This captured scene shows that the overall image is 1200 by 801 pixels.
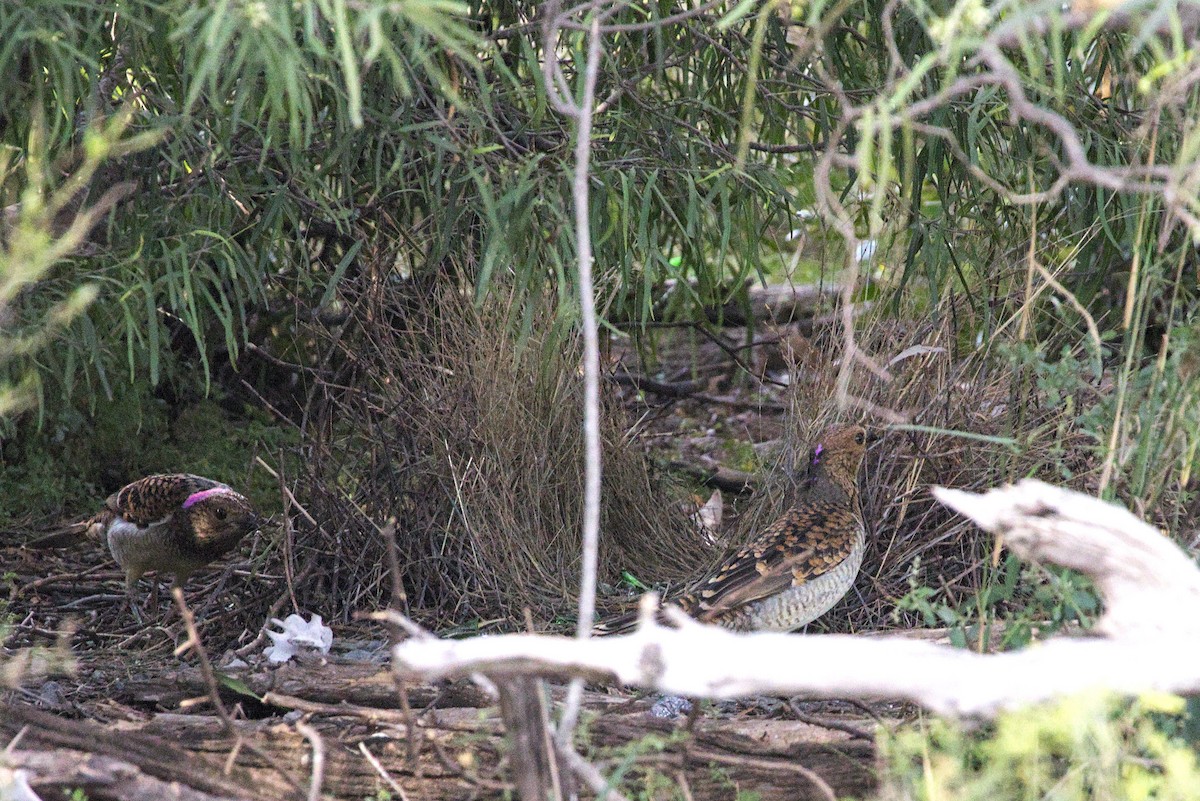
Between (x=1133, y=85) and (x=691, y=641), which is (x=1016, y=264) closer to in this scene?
(x=1133, y=85)

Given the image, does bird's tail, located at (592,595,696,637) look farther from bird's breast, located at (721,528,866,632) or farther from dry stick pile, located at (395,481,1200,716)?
dry stick pile, located at (395,481,1200,716)

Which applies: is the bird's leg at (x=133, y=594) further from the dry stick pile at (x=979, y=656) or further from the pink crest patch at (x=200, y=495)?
the dry stick pile at (x=979, y=656)

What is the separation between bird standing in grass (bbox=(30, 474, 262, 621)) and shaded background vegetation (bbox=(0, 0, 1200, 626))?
0.93 feet

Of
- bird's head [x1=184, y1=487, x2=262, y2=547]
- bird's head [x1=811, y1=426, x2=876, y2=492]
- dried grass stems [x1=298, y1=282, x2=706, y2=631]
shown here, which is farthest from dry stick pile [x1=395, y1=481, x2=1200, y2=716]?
bird's head [x1=184, y1=487, x2=262, y2=547]

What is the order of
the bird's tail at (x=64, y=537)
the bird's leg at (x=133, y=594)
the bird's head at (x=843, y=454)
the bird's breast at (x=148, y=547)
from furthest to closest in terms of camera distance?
the bird's tail at (x=64, y=537), the bird's leg at (x=133, y=594), the bird's breast at (x=148, y=547), the bird's head at (x=843, y=454)

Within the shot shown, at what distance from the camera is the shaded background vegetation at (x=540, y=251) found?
3.90 m

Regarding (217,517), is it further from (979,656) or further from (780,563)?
(979,656)

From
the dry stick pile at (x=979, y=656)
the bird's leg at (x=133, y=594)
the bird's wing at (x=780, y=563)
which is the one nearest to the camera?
the dry stick pile at (x=979, y=656)

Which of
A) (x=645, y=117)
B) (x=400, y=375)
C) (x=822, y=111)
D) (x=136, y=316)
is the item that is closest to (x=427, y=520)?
(x=400, y=375)

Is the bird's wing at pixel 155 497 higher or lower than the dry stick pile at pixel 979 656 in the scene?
lower

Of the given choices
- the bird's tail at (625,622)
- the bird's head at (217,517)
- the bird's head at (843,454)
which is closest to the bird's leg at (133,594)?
the bird's head at (217,517)

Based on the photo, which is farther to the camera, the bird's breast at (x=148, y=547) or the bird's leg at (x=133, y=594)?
the bird's leg at (x=133, y=594)

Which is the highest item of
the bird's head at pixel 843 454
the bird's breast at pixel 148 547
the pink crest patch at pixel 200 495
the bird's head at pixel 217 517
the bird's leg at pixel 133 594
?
the bird's head at pixel 843 454

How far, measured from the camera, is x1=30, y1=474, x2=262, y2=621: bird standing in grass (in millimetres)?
4852
